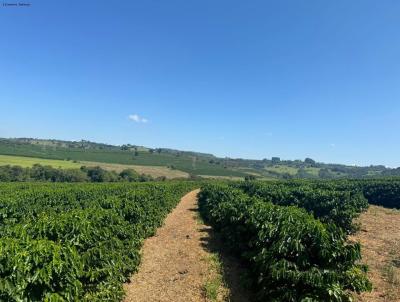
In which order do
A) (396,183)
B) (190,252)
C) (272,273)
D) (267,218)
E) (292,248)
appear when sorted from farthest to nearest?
(396,183) < (190,252) < (267,218) < (292,248) < (272,273)

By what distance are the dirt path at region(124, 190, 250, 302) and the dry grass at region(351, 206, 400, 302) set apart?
533cm

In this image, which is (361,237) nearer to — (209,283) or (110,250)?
(209,283)

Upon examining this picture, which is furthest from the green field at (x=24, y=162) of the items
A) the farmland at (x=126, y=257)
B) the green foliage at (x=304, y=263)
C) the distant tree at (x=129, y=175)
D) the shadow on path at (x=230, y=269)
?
the green foliage at (x=304, y=263)

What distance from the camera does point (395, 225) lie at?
29.6 meters

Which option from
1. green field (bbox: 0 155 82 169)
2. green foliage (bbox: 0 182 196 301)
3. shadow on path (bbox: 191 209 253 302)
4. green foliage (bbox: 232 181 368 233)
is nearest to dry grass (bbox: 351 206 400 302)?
green foliage (bbox: 232 181 368 233)

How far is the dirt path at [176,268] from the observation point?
1334 cm

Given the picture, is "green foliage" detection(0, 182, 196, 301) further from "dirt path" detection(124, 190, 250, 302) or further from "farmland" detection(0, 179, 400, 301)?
"dirt path" detection(124, 190, 250, 302)

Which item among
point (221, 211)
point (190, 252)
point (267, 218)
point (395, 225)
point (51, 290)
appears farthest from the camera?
point (395, 225)

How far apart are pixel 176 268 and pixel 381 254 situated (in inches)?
436

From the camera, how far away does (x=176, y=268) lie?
54.3 ft

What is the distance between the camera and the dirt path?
13.3 meters

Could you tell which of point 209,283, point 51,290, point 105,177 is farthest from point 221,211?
point 105,177

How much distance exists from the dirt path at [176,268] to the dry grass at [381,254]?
533cm

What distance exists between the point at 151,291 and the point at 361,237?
17.0 metres
